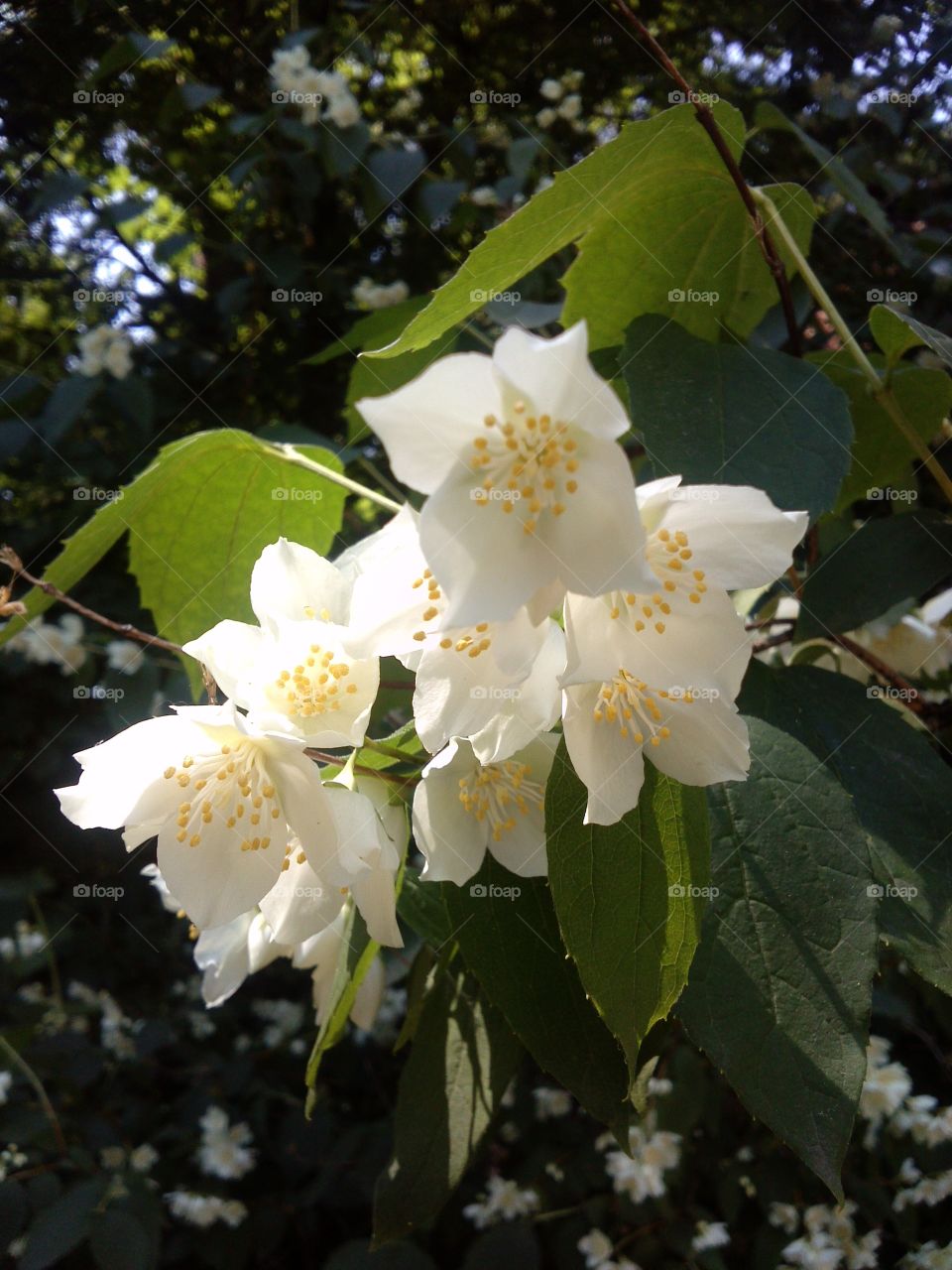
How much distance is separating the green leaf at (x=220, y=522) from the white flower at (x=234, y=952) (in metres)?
0.34

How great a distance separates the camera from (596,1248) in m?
2.07

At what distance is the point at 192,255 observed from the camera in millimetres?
3195

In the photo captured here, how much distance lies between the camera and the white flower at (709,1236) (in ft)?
6.46

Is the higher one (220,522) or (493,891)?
(220,522)

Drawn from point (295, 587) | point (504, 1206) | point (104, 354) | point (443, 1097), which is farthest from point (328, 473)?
point (104, 354)

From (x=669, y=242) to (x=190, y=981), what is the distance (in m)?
2.78

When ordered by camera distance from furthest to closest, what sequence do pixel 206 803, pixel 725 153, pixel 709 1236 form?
pixel 709 1236, pixel 725 153, pixel 206 803

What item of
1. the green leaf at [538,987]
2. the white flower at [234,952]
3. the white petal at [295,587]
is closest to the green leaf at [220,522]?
the white petal at [295,587]

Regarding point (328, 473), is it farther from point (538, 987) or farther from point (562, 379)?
point (538, 987)

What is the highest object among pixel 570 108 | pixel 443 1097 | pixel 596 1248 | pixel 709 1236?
pixel 570 108

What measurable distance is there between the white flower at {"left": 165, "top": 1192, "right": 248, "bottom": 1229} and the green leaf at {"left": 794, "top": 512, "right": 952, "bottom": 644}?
7.16 feet

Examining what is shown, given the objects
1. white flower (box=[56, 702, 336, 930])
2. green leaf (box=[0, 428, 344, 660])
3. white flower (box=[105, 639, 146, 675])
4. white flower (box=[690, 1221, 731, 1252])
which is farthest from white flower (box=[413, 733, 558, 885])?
white flower (box=[105, 639, 146, 675])

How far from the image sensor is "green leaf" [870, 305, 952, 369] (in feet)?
3.22

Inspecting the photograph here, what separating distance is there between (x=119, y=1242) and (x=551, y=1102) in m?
0.99
